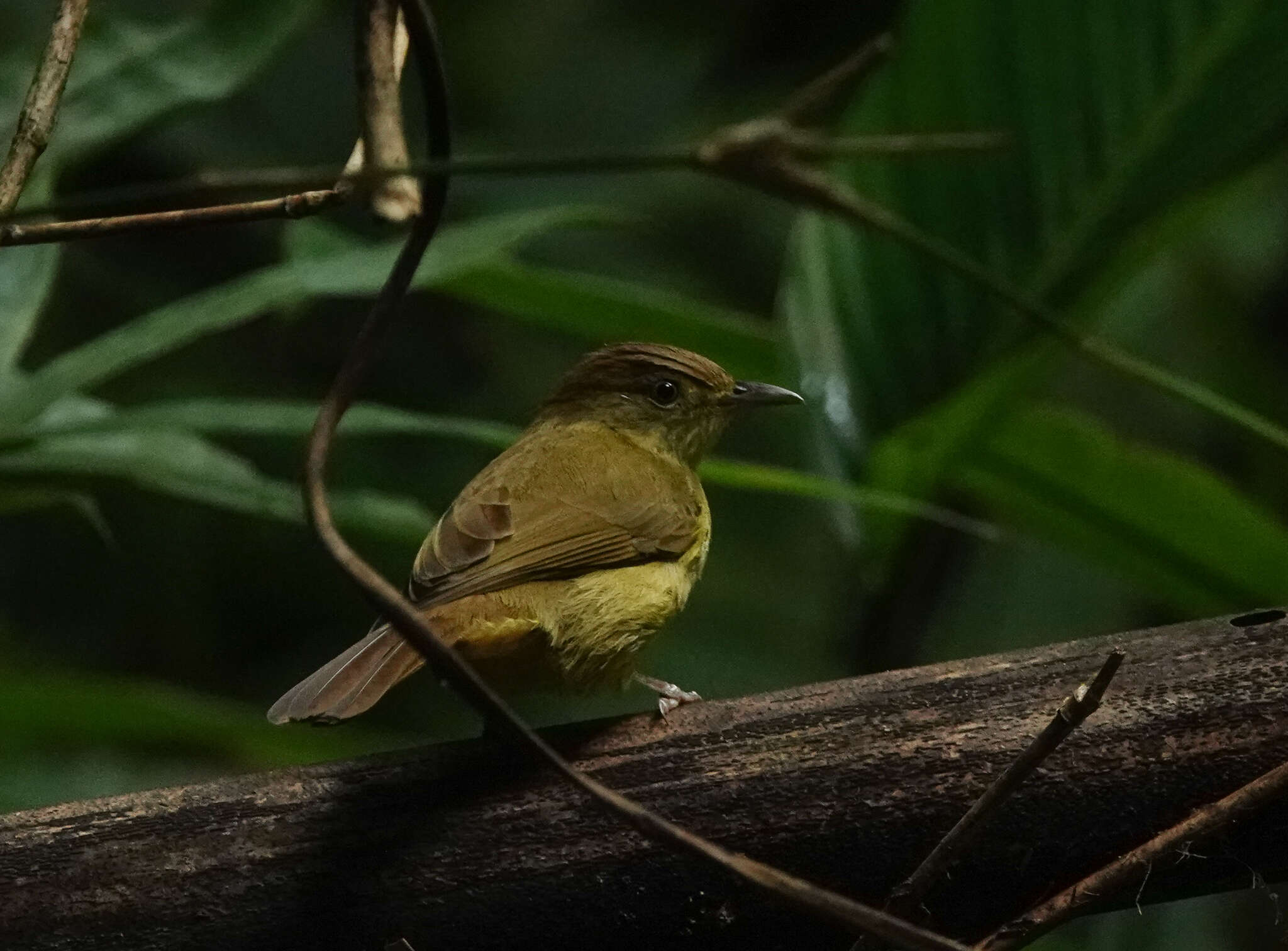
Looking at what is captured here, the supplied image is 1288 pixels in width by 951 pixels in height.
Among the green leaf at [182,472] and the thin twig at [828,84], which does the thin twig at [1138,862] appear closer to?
the thin twig at [828,84]

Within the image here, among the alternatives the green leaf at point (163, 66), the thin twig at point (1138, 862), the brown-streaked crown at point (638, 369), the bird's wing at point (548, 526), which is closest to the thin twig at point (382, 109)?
the bird's wing at point (548, 526)

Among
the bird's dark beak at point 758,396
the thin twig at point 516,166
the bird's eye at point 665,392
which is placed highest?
the bird's eye at point 665,392

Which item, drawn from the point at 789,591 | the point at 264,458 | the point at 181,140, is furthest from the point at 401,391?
the point at 789,591

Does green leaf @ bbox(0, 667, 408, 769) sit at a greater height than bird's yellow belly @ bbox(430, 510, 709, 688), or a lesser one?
greater

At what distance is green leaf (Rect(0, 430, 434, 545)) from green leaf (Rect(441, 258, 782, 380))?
1.96ft

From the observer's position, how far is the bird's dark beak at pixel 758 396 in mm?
3572

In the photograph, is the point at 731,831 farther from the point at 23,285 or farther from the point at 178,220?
the point at 23,285

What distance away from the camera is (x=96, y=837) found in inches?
76.7

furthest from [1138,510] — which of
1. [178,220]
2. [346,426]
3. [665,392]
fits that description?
[178,220]

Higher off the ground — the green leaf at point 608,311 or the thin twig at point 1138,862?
the green leaf at point 608,311

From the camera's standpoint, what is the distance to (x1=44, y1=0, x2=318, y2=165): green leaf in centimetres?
345

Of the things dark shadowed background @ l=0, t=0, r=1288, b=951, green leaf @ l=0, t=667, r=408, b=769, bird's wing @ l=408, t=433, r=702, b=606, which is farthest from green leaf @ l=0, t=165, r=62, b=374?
bird's wing @ l=408, t=433, r=702, b=606

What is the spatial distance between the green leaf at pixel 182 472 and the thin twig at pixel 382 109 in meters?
1.31

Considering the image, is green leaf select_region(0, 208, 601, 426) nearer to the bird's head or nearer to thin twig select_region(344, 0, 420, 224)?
the bird's head
